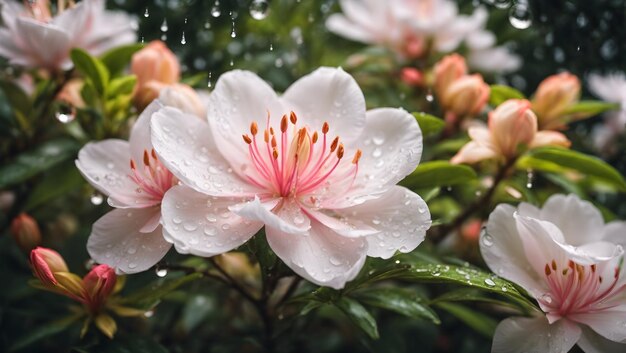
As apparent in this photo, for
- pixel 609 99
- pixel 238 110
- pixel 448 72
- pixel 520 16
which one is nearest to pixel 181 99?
pixel 238 110

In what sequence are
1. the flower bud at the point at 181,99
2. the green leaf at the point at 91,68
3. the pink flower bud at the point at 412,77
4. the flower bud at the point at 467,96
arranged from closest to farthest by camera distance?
the flower bud at the point at 181,99, the green leaf at the point at 91,68, the flower bud at the point at 467,96, the pink flower bud at the point at 412,77

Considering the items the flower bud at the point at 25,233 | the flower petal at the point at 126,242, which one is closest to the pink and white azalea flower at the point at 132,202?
the flower petal at the point at 126,242

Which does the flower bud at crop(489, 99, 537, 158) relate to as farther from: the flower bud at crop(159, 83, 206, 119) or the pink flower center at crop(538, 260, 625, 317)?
the flower bud at crop(159, 83, 206, 119)

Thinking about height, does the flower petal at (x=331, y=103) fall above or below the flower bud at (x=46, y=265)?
above

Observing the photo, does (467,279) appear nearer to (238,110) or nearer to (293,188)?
(293,188)

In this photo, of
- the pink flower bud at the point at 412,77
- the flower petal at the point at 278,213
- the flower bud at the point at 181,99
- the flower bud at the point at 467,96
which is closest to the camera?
the flower petal at the point at 278,213

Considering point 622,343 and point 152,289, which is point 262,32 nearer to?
point 152,289

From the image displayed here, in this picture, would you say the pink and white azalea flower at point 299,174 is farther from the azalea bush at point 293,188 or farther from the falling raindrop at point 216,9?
the falling raindrop at point 216,9
